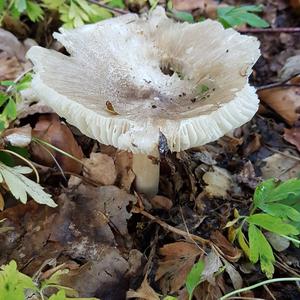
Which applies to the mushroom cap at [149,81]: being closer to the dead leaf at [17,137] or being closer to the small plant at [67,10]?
the dead leaf at [17,137]

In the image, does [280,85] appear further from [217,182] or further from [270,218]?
[270,218]

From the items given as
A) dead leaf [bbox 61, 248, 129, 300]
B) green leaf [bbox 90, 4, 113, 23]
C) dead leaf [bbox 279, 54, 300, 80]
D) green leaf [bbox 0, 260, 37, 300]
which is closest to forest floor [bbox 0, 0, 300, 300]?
dead leaf [bbox 61, 248, 129, 300]

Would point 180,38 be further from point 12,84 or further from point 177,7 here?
point 177,7

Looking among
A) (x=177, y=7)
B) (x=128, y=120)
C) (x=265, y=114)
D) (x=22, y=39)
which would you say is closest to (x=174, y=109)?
(x=128, y=120)

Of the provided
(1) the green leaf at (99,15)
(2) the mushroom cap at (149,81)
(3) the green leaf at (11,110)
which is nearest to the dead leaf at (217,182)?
(2) the mushroom cap at (149,81)

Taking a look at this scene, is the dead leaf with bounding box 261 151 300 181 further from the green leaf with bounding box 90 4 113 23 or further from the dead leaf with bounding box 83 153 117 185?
the green leaf with bounding box 90 4 113 23

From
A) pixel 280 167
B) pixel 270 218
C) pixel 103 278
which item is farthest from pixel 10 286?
pixel 280 167

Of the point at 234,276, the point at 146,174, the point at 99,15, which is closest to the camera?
the point at 234,276
